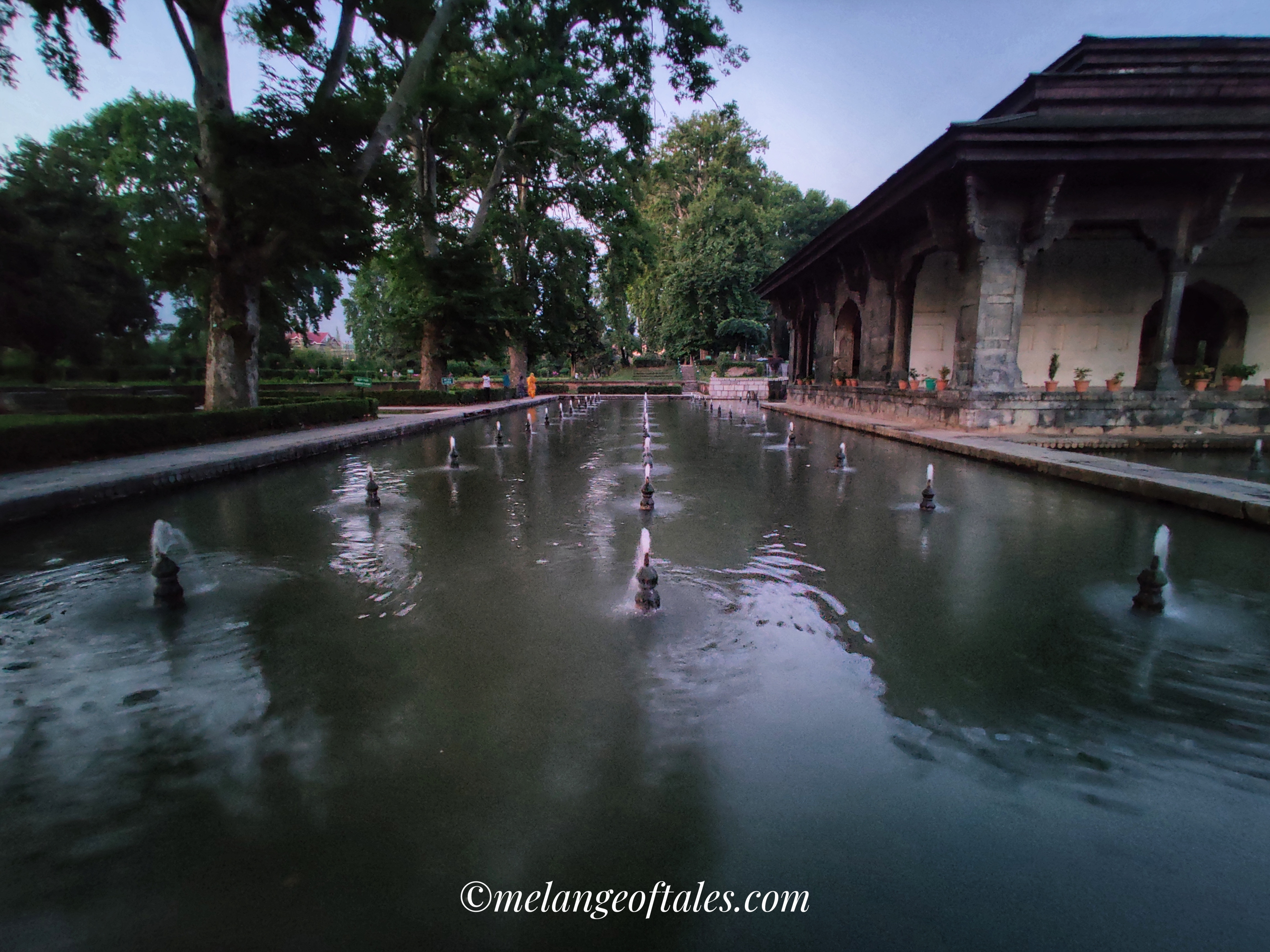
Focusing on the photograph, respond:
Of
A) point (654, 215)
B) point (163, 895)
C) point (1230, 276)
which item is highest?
point (654, 215)

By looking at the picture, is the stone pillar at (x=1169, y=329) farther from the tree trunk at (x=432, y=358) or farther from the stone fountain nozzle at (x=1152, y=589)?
the tree trunk at (x=432, y=358)

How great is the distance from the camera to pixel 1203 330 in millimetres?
19406

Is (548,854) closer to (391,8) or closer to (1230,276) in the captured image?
(391,8)

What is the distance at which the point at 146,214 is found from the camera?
132 feet

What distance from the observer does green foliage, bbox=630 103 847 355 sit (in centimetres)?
4472

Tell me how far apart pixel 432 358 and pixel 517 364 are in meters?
10.9

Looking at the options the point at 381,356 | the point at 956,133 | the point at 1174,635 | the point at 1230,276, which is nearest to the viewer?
the point at 1174,635

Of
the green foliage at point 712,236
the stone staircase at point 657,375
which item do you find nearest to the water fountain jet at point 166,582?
the green foliage at point 712,236

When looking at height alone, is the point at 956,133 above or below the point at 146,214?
below

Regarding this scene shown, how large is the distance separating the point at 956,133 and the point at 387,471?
40.5 ft

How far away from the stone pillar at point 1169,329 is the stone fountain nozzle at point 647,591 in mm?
15704

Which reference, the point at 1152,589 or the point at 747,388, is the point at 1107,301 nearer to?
the point at 1152,589

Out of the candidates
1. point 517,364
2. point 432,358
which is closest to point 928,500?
point 432,358

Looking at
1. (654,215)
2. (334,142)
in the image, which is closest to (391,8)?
(334,142)
